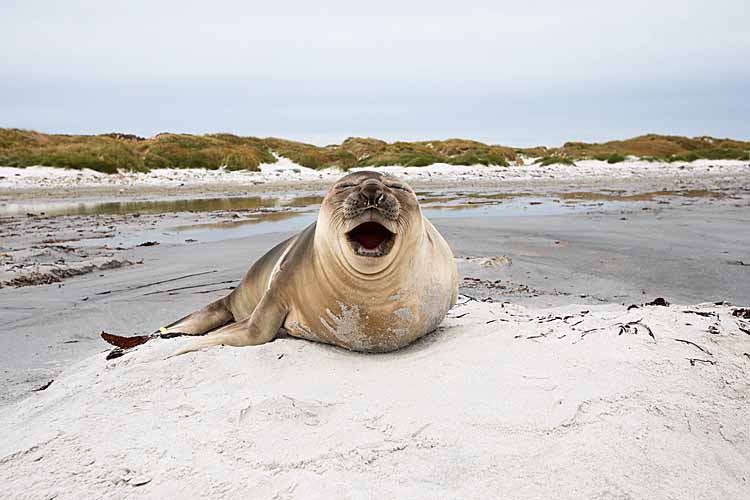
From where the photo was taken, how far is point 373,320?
294 cm

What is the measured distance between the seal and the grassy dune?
23604mm

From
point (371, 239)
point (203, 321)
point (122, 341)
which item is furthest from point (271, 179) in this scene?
point (371, 239)

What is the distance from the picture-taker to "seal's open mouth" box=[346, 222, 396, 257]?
271cm

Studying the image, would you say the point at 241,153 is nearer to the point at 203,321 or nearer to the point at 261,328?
the point at 203,321

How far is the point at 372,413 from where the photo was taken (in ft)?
7.15

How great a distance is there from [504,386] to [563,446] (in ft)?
1.50

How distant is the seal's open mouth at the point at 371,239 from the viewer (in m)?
2.71

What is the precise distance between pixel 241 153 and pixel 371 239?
1121 inches

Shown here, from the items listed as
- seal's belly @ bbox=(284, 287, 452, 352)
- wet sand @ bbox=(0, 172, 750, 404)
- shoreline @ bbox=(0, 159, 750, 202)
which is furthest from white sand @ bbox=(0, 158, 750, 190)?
seal's belly @ bbox=(284, 287, 452, 352)

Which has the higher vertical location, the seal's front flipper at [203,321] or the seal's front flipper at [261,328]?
the seal's front flipper at [261,328]

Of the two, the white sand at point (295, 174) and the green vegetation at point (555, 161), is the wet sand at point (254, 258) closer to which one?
the white sand at point (295, 174)

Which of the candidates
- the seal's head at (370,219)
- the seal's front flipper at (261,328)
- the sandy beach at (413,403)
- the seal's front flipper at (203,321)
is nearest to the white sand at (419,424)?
the sandy beach at (413,403)

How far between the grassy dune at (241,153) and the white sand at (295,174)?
71cm

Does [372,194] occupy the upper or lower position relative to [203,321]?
upper
